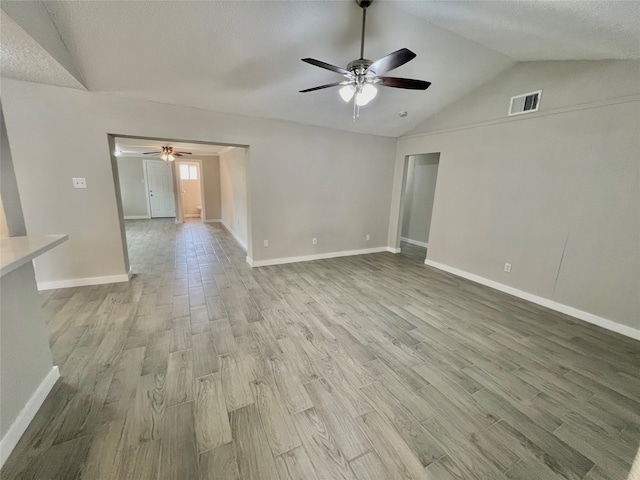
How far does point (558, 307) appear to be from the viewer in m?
3.08

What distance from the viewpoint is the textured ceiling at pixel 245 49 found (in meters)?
2.14

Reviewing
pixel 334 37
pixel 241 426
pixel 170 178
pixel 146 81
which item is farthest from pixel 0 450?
pixel 170 178

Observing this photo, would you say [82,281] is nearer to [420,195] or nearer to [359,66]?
[359,66]

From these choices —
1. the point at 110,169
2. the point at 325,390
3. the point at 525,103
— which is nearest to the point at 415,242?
the point at 525,103

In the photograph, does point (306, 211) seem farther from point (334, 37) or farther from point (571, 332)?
point (571, 332)

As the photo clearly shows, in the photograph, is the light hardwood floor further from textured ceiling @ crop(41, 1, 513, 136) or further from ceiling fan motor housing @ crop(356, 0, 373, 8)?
ceiling fan motor housing @ crop(356, 0, 373, 8)

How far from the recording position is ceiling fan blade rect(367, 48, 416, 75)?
1.82m

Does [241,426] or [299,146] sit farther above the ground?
[299,146]

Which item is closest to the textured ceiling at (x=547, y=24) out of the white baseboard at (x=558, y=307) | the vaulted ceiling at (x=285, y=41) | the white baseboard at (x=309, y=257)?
the vaulted ceiling at (x=285, y=41)

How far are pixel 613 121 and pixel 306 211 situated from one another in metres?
3.93

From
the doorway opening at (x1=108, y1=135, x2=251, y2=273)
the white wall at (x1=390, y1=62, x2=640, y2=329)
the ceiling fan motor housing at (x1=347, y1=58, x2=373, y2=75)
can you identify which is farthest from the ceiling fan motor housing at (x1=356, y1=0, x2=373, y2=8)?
the doorway opening at (x1=108, y1=135, x2=251, y2=273)

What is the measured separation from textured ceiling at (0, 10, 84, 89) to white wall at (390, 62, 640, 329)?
4.94m

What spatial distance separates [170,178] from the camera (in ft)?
30.5

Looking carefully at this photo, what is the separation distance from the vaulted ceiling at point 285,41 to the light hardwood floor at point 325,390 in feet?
8.39
